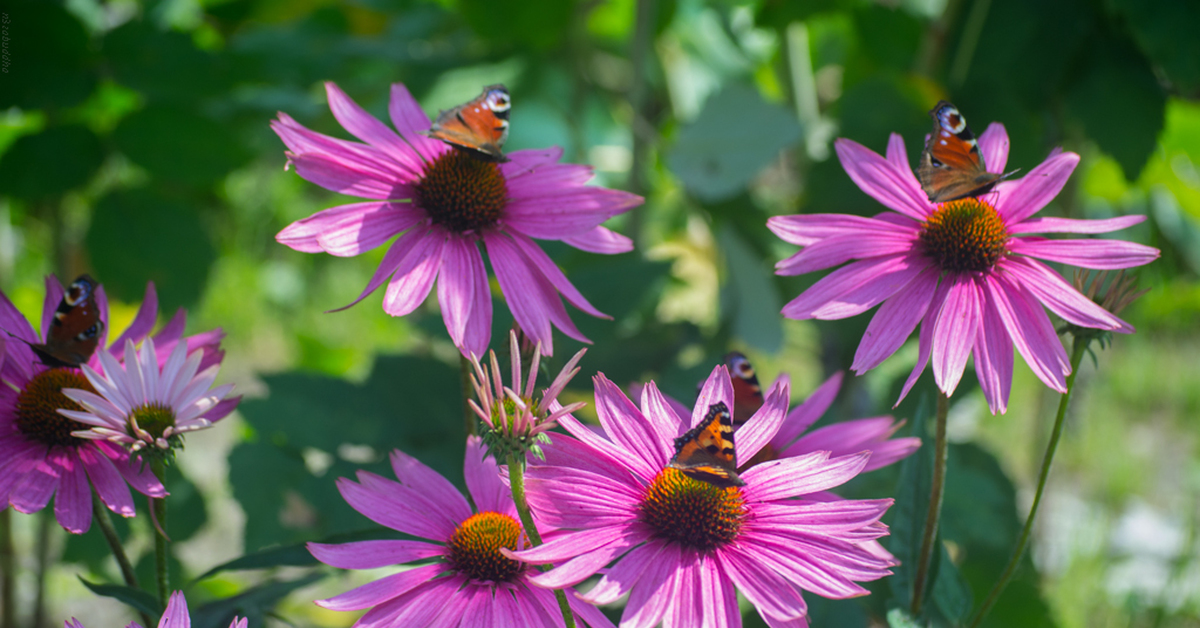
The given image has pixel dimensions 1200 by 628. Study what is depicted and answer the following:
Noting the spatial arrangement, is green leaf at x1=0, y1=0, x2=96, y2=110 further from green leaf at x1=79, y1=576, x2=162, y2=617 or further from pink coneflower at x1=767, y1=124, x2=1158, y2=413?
pink coneflower at x1=767, y1=124, x2=1158, y2=413

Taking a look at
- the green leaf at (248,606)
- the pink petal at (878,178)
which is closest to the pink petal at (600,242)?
the pink petal at (878,178)

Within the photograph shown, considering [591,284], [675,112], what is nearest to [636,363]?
[591,284]

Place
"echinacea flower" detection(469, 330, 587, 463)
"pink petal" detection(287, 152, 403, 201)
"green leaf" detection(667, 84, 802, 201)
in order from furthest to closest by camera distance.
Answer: "green leaf" detection(667, 84, 802, 201)
"pink petal" detection(287, 152, 403, 201)
"echinacea flower" detection(469, 330, 587, 463)

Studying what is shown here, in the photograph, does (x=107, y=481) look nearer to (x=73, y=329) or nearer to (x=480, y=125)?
(x=73, y=329)

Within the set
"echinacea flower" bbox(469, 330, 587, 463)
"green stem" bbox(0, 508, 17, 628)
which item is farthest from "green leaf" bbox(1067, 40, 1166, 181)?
"green stem" bbox(0, 508, 17, 628)

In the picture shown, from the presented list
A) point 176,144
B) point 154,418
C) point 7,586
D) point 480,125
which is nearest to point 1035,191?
point 480,125

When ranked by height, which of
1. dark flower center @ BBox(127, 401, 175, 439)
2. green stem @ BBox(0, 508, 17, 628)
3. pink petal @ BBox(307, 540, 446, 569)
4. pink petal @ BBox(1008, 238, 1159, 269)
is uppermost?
pink petal @ BBox(1008, 238, 1159, 269)

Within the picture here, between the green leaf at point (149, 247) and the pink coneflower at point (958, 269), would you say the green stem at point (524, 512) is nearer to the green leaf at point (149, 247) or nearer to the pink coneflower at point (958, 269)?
the pink coneflower at point (958, 269)

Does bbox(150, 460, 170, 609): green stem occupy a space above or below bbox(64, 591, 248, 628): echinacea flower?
above
